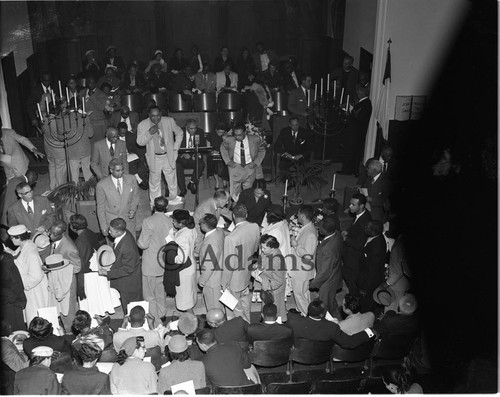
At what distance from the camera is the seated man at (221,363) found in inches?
201

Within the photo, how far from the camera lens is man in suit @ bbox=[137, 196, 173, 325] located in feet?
22.1

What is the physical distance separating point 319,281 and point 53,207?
3.95 metres

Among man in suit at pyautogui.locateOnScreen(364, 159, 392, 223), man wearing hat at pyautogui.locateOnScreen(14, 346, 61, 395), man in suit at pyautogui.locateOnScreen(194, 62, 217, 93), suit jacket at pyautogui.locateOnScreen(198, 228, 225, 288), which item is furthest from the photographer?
man in suit at pyautogui.locateOnScreen(194, 62, 217, 93)

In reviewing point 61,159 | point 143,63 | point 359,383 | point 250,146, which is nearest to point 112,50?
point 143,63

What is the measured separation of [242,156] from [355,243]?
3127 mm

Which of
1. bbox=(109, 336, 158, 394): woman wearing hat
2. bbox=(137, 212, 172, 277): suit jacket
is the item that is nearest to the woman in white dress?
→ bbox=(137, 212, 172, 277): suit jacket

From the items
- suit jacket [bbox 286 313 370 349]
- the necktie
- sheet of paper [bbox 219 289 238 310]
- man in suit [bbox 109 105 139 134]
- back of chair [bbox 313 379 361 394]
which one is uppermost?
man in suit [bbox 109 105 139 134]

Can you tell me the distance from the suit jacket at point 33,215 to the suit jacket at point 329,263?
370 cm

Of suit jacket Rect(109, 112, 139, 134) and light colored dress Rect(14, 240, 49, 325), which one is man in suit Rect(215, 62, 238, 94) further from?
light colored dress Rect(14, 240, 49, 325)

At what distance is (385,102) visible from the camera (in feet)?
35.9

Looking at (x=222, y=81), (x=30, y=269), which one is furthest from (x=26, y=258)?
(x=222, y=81)

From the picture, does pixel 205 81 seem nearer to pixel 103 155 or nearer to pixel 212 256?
pixel 103 155

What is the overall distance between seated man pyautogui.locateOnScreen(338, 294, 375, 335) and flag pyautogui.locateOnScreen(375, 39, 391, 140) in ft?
19.5

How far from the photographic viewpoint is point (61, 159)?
9.71m
